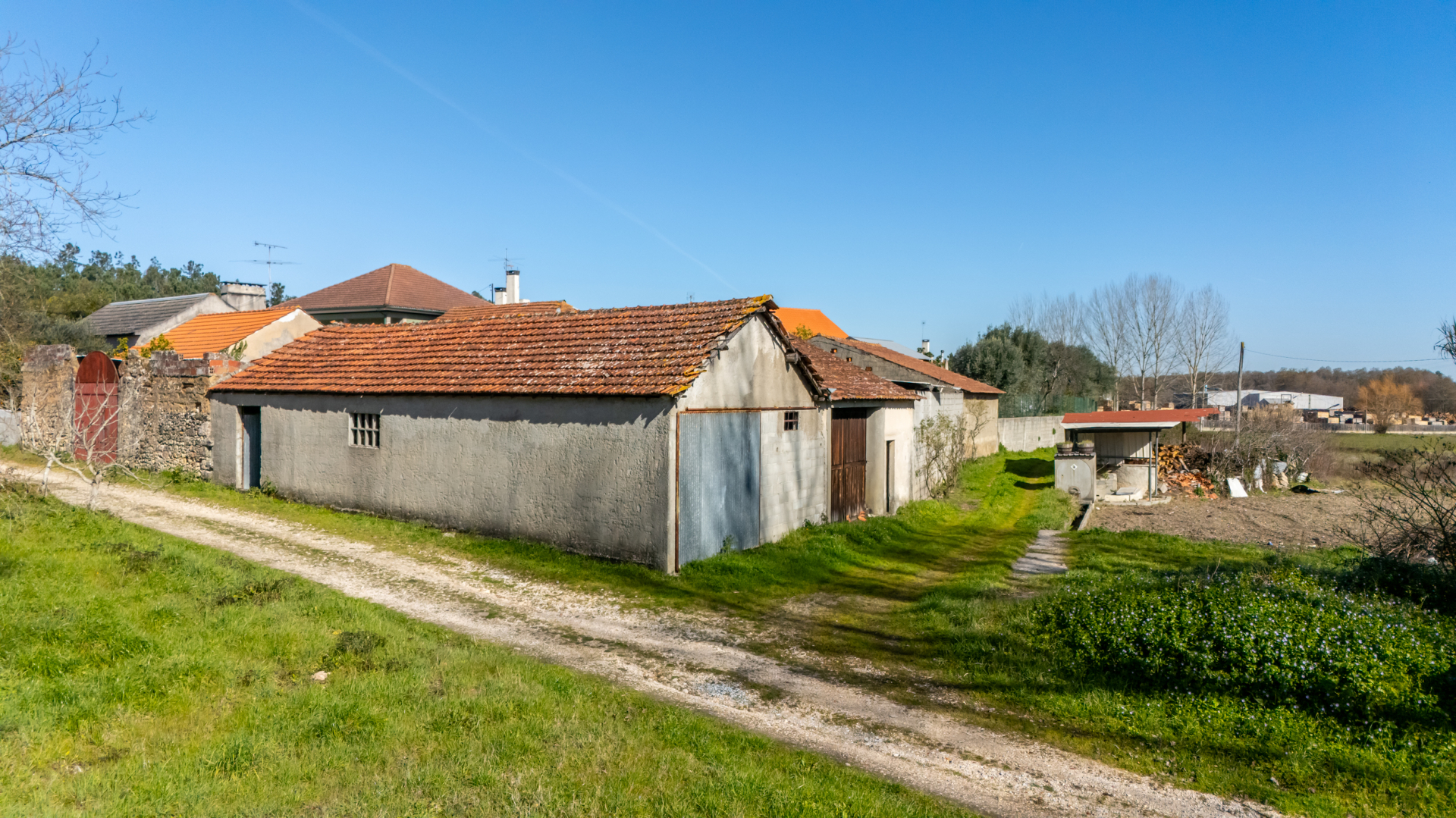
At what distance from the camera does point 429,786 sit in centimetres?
492

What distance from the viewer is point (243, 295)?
31766mm

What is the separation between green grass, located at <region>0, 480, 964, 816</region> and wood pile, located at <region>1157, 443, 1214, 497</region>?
24.9m

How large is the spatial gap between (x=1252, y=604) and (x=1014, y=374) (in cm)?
4321

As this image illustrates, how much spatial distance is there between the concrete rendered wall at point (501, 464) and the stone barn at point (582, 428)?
32mm

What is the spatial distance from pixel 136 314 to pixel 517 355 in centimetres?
2925

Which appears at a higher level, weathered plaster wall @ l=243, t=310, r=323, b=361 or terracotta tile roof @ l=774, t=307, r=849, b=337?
terracotta tile roof @ l=774, t=307, r=849, b=337

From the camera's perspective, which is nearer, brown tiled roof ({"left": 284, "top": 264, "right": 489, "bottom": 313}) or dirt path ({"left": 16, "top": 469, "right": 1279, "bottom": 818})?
dirt path ({"left": 16, "top": 469, "right": 1279, "bottom": 818})

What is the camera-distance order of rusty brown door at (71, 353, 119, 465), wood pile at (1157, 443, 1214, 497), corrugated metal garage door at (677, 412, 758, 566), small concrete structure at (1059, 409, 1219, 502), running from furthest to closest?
wood pile at (1157, 443, 1214, 497), small concrete structure at (1059, 409, 1219, 502), rusty brown door at (71, 353, 119, 465), corrugated metal garage door at (677, 412, 758, 566)

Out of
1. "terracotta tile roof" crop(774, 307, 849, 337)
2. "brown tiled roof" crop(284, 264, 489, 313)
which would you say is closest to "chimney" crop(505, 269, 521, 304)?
"brown tiled roof" crop(284, 264, 489, 313)

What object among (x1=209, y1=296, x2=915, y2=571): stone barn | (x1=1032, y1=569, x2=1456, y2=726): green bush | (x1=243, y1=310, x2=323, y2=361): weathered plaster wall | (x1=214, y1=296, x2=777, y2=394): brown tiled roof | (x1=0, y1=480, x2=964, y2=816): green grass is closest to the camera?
(x1=0, y1=480, x2=964, y2=816): green grass

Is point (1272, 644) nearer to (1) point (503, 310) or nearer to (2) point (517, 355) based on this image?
(2) point (517, 355)

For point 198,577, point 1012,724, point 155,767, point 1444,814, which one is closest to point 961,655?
point 1012,724

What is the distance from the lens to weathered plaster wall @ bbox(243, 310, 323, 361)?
20464 millimetres

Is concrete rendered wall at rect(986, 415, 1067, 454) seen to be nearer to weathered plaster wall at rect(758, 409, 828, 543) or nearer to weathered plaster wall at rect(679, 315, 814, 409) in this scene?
weathered plaster wall at rect(758, 409, 828, 543)
